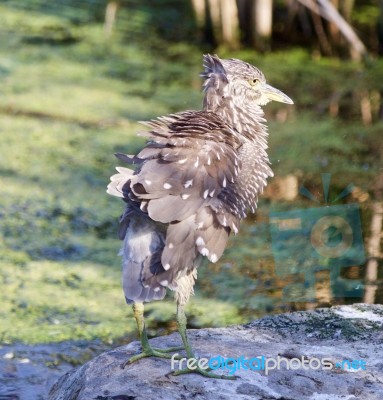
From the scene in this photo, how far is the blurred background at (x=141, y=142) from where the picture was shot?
5289 millimetres

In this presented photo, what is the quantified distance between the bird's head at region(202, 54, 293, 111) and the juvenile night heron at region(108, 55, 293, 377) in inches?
7.8

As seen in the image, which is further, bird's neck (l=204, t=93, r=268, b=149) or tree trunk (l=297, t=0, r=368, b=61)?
tree trunk (l=297, t=0, r=368, b=61)

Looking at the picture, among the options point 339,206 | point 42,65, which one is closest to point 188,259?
point 339,206

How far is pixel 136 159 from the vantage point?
3545 millimetres

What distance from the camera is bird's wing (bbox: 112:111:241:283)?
334 cm

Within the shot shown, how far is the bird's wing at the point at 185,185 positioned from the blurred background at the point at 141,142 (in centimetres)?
162

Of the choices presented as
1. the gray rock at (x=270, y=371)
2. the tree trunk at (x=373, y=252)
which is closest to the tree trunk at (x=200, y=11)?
the tree trunk at (x=373, y=252)

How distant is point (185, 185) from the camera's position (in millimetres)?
3426

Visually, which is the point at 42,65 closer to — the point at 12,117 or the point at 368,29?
the point at 12,117

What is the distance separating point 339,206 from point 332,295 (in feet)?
3.40

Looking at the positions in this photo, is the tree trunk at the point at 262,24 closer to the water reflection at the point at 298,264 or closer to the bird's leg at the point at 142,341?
the water reflection at the point at 298,264

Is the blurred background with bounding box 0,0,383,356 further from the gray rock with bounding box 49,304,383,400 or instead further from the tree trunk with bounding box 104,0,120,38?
the gray rock with bounding box 49,304,383,400

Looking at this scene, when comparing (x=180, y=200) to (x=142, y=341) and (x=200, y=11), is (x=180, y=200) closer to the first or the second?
(x=142, y=341)

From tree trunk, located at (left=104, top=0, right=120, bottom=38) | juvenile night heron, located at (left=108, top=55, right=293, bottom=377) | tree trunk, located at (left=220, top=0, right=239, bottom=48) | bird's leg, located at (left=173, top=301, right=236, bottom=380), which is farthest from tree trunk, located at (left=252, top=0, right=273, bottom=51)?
bird's leg, located at (left=173, top=301, right=236, bottom=380)
